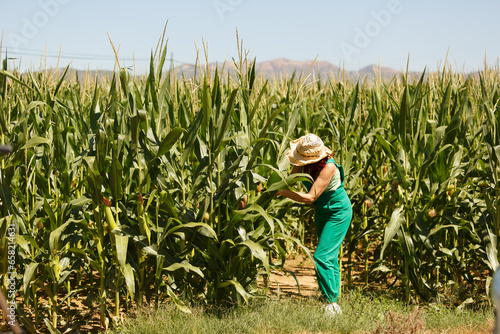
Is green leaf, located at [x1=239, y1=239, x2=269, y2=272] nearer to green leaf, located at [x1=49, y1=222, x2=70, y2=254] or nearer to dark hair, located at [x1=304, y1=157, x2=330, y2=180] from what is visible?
dark hair, located at [x1=304, y1=157, x2=330, y2=180]

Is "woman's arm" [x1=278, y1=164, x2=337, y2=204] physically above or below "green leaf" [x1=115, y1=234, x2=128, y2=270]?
above

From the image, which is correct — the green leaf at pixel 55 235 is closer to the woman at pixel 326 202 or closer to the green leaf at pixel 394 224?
the woman at pixel 326 202

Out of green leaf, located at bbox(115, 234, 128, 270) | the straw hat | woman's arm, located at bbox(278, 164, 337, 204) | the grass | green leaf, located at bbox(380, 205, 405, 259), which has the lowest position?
the grass

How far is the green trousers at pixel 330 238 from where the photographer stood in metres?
3.97

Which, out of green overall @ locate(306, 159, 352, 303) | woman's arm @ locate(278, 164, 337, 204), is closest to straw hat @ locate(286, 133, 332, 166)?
woman's arm @ locate(278, 164, 337, 204)

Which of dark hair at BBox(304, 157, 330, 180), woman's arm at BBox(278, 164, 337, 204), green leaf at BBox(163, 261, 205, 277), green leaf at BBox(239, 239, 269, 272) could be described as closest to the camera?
green leaf at BBox(239, 239, 269, 272)

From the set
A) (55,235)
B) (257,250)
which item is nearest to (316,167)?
(257,250)

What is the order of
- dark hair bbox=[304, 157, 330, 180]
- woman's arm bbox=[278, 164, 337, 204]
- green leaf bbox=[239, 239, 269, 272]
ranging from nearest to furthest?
1. green leaf bbox=[239, 239, 269, 272]
2. woman's arm bbox=[278, 164, 337, 204]
3. dark hair bbox=[304, 157, 330, 180]

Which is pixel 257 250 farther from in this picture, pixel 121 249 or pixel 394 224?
pixel 394 224

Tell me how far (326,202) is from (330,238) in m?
0.30

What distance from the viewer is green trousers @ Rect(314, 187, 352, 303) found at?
13.0 ft

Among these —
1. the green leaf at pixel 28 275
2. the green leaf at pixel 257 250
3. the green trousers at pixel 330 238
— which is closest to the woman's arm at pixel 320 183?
the green trousers at pixel 330 238

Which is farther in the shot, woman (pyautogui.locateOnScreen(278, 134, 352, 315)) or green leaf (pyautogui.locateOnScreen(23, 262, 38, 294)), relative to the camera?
woman (pyautogui.locateOnScreen(278, 134, 352, 315))

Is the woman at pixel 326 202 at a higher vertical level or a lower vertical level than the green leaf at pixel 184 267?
higher
